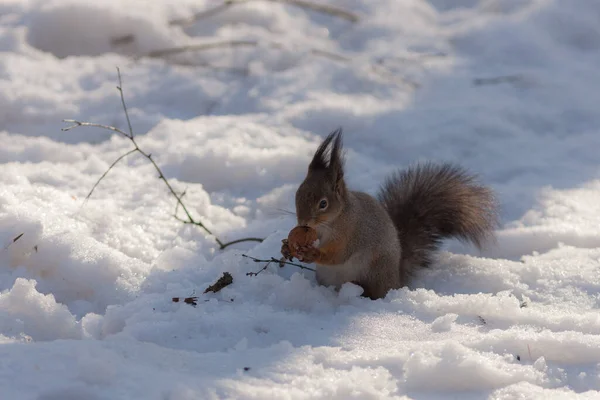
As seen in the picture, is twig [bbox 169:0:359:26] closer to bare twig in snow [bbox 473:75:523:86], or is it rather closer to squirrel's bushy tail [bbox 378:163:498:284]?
bare twig in snow [bbox 473:75:523:86]

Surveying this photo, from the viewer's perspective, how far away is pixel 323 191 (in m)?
2.18

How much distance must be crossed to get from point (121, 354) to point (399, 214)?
137 cm

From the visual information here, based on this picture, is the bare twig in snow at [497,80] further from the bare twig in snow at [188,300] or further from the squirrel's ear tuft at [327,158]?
the bare twig in snow at [188,300]

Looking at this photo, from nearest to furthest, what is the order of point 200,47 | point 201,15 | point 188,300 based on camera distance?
point 188,300 < point 200,47 < point 201,15

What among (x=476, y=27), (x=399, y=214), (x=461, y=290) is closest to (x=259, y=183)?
(x=399, y=214)

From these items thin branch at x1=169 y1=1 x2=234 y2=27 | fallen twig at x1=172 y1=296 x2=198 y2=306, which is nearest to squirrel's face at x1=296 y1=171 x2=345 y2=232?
fallen twig at x1=172 y1=296 x2=198 y2=306

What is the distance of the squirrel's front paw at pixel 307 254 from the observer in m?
2.15

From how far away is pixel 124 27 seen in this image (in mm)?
3922

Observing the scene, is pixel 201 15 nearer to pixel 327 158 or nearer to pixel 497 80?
pixel 497 80

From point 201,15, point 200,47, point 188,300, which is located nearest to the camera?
point 188,300

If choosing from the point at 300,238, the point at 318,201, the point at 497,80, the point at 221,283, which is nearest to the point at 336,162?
the point at 318,201

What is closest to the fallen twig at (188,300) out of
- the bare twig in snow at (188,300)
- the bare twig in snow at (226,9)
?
the bare twig in snow at (188,300)

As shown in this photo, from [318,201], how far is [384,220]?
28 centimetres

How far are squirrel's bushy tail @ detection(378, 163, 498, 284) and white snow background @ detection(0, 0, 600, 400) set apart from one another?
9 cm
